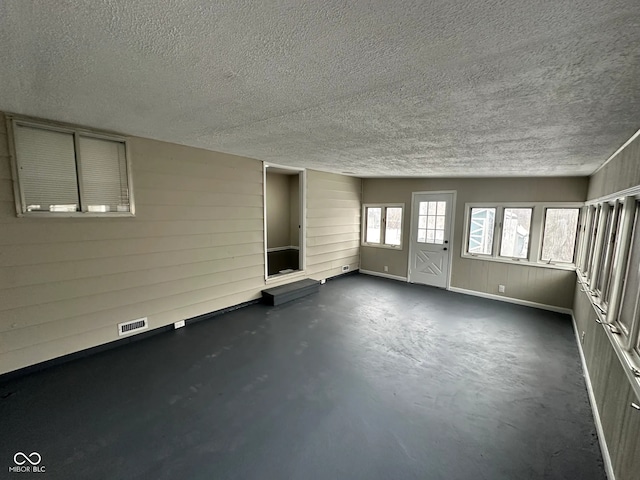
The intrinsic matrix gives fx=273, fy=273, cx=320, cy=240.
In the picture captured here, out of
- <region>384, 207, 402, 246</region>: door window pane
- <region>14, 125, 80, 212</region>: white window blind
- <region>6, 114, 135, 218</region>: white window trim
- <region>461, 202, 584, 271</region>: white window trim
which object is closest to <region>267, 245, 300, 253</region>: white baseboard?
<region>384, 207, 402, 246</region>: door window pane

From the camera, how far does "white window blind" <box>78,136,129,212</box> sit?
3.03m

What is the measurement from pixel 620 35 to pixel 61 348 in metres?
4.82

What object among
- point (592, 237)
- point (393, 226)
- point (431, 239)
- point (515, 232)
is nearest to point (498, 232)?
point (515, 232)

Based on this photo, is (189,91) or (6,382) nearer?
(189,91)

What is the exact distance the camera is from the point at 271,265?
23.5ft

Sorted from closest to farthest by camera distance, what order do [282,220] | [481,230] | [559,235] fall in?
[559,235] → [481,230] → [282,220]

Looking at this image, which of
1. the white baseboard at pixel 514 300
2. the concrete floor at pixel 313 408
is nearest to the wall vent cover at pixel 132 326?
the concrete floor at pixel 313 408

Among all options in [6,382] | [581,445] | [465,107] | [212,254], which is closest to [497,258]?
[581,445]

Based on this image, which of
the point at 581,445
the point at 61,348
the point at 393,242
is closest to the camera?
the point at 581,445

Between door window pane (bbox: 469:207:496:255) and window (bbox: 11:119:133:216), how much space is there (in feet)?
19.7

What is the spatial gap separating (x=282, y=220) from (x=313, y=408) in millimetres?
5542

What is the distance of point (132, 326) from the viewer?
3.42 metres

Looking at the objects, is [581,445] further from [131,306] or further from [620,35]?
[131,306]

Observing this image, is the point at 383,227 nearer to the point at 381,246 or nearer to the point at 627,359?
the point at 381,246
